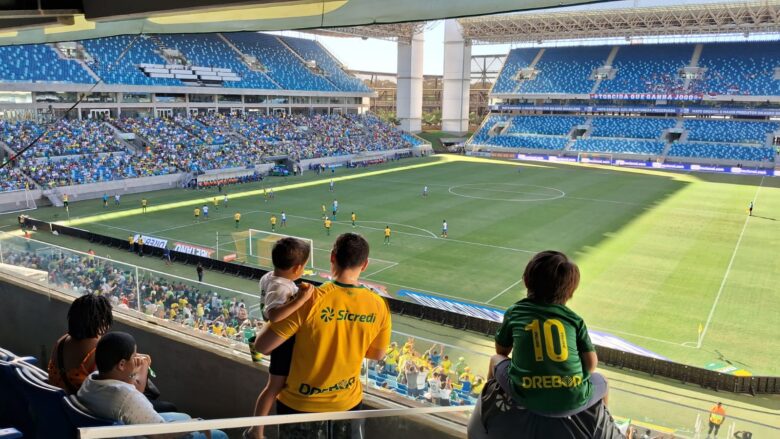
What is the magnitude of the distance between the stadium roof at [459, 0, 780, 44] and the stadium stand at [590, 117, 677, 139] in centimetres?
992

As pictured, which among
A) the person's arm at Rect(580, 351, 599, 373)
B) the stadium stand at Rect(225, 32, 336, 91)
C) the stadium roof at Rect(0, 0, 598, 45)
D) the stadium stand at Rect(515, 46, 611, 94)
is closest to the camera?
the person's arm at Rect(580, 351, 599, 373)

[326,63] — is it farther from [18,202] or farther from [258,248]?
[258,248]

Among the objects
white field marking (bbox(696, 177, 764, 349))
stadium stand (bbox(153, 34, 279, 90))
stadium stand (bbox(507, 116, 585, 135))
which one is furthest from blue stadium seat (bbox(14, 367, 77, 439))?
stadium stand (bbox(507, 116, 585, 135))

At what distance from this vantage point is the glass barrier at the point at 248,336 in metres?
5.20

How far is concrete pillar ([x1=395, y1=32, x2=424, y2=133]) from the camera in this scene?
3196 inches

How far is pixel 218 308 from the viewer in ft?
30.5

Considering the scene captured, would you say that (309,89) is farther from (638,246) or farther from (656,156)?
(638,246)

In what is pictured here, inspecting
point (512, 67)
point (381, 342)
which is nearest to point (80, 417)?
point (381, 342)

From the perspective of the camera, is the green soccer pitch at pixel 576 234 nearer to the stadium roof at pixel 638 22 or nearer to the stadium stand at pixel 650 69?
the stadium roof at pixel 638 22

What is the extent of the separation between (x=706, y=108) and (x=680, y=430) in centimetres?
7073

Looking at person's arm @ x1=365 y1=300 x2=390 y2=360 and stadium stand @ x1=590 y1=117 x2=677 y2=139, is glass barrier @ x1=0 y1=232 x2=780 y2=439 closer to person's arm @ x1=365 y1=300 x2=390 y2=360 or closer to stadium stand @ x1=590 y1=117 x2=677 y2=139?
person's arm @ x1=365 y1=300 x2=390 y2=360

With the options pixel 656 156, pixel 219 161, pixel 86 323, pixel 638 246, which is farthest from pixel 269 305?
pixel 656 156

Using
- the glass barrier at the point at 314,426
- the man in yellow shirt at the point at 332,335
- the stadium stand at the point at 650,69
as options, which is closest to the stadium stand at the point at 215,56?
the stadium stand at the point at 650,69

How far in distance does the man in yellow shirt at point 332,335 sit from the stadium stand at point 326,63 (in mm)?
73995
